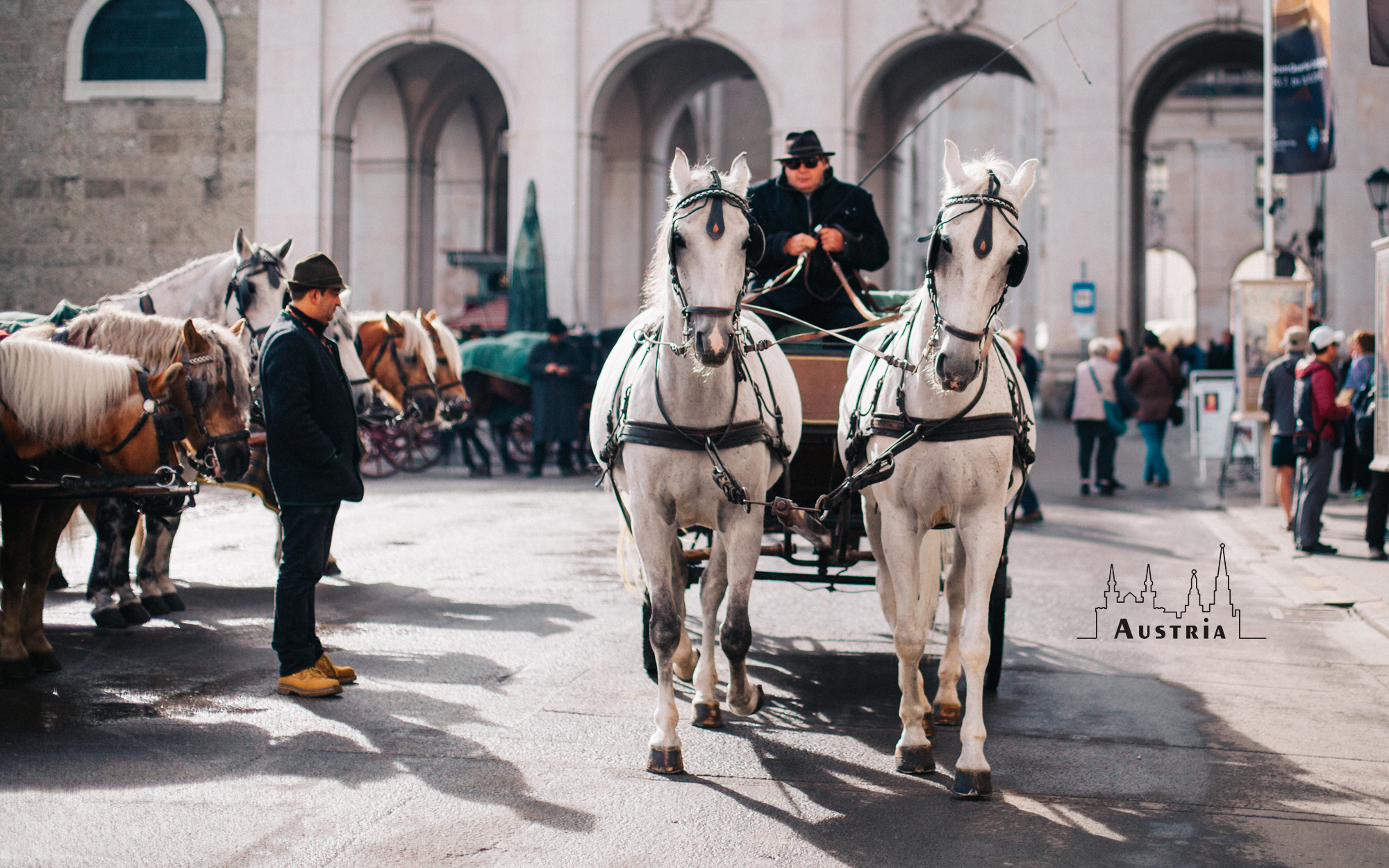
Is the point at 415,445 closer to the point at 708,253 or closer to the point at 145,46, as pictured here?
the point at 145,46

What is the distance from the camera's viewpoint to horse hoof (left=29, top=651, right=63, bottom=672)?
6.77 metres

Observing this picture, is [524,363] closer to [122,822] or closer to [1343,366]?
[1343,366]

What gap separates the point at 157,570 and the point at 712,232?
5.55m

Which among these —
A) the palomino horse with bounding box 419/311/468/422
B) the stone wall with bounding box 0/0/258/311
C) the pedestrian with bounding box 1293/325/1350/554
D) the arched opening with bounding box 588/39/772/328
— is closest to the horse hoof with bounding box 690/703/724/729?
the pedestrian with bounding box 1293/325/1350/554

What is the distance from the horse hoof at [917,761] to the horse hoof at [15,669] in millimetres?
4441

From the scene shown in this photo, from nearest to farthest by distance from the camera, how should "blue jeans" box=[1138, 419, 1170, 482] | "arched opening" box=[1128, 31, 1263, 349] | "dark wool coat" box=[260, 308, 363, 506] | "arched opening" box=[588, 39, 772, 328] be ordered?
1. "dark wool coat" box=[260, 308, 363, 506]
2. "blue jeans" box=[1138, 419, 1170, 482]
3. "arched opening" box=[588, 39, 772, 328]
4. "arched opening" box=[1128, 31, 1263, 349]

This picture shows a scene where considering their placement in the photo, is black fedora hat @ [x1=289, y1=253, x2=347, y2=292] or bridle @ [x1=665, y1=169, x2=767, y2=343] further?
black fedora hat @ [x1=289, y1=253, x2=347, y2=292]

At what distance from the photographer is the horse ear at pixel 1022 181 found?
4.92 m

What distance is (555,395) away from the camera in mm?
19656

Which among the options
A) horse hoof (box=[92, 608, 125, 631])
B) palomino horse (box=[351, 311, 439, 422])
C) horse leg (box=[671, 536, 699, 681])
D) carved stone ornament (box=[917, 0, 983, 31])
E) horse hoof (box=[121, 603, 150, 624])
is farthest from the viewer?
carved stone ornament (box=[917, 0, 983, 31])

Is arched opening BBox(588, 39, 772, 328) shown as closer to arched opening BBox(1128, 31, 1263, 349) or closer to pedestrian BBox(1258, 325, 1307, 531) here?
pedestrian BBox(1258, 325, 1307, 531)

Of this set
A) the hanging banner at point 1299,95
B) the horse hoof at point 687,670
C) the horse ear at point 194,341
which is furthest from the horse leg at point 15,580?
the hanging banner at point 1299,95

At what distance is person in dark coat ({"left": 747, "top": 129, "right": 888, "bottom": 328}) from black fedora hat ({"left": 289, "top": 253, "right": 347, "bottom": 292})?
88.1 inches

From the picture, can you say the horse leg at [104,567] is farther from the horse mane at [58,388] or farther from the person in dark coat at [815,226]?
the person in dark coat at [815,226]
